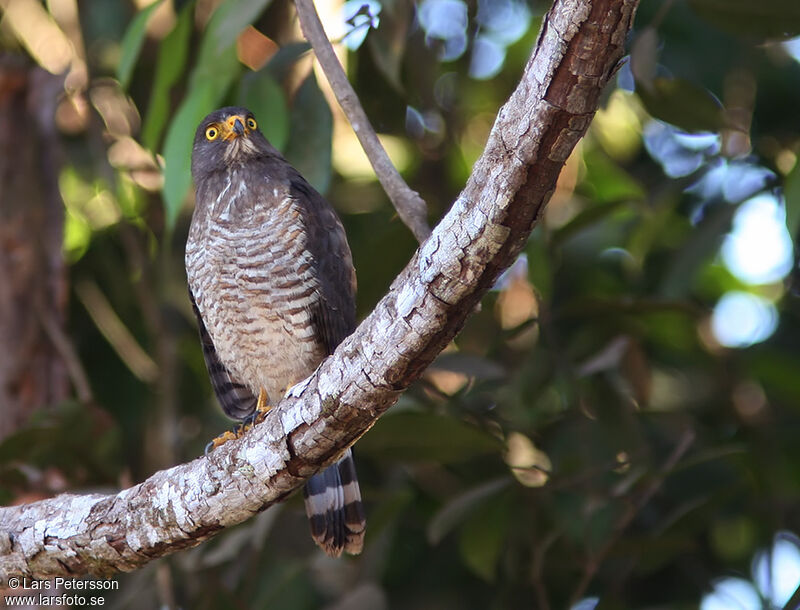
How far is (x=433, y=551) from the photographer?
5.06 m

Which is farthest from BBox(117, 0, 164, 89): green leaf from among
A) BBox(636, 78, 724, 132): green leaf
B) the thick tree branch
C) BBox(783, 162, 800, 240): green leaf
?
BBox(783, 162, 800, 240): green leaf

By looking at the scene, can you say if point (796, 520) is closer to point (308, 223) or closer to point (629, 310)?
point (629, 310)

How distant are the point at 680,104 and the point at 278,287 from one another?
173 centimetres

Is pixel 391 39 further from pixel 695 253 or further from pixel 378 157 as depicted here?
pixel 695 253

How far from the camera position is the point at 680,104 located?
4176mm

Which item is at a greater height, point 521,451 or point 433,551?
point 521,451

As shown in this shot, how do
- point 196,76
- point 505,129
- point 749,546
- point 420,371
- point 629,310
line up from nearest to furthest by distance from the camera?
1. point 505,129
2. point 420,371
3. point 196,76
4. point 629,310
5. point 749,546

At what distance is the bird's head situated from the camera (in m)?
4.25

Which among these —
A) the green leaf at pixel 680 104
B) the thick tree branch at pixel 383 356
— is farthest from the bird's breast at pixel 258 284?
the green leaf at pixel 680 104

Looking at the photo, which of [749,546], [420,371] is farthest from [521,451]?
[420,371]

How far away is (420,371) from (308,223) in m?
1.48

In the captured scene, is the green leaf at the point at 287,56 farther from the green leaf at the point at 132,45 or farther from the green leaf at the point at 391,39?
the green leaf at the point at 132,45

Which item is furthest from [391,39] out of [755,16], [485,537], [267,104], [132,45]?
[485,537]

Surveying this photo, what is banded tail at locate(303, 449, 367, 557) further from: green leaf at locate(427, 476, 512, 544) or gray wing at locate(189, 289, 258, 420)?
gray wing at locate(189, 289, 258, 420)
